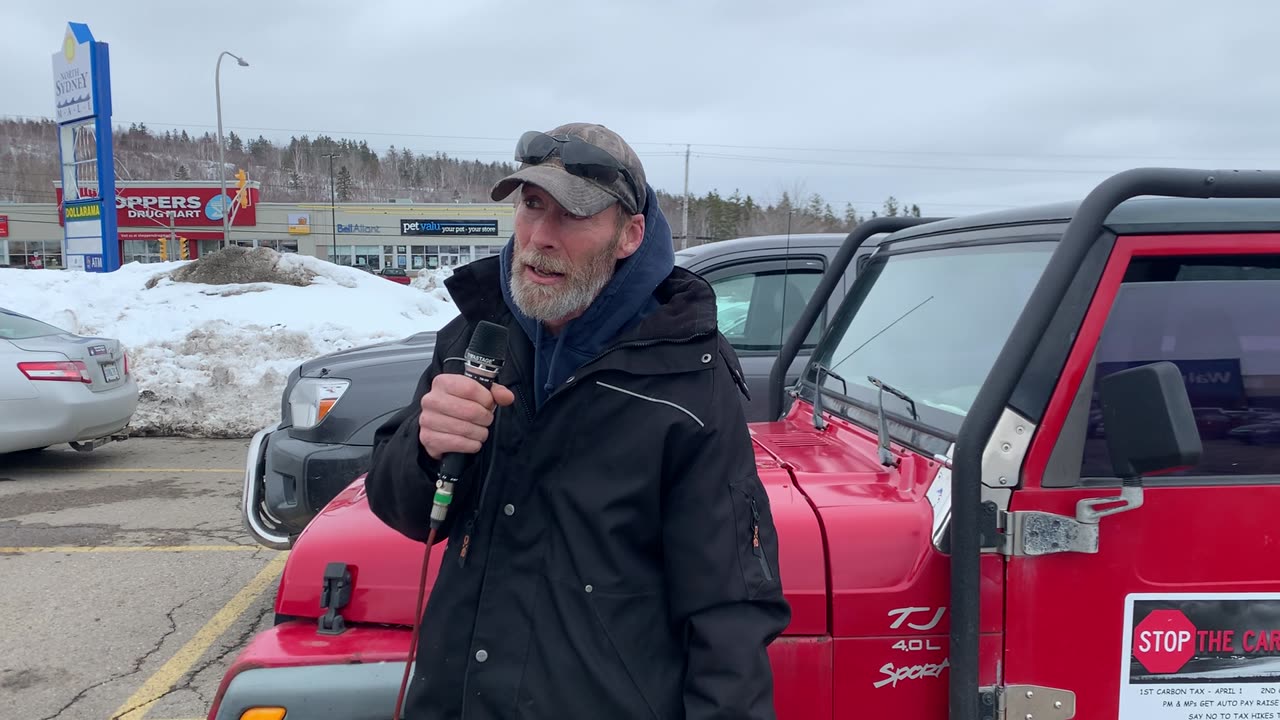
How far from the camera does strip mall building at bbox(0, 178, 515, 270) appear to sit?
208 ft

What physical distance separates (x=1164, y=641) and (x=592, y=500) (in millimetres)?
1267

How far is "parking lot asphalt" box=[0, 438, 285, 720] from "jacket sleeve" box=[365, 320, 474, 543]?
2.59m

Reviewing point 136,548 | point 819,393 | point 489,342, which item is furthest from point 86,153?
point 489,342

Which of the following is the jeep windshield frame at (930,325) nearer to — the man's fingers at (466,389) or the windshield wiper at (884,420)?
the windshield wiper at (884,420)

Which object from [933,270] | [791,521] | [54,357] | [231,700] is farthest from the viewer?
[54,357]

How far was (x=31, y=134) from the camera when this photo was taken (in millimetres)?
123562

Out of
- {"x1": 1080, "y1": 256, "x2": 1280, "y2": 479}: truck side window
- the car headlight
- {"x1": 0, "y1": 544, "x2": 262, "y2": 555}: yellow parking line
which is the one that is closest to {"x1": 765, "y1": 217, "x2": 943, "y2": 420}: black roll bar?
{"x1": 1080, "y1": 256, "x2": 1280, "y2": 479}: truck side window

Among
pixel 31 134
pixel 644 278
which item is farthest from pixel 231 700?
pixel 31 134

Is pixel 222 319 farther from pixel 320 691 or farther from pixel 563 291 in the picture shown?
pixel 563 291

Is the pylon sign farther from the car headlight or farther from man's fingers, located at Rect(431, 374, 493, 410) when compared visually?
man's fingers, located at Rect(431, 374, 493, 410)

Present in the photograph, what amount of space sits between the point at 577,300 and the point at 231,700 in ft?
3.64

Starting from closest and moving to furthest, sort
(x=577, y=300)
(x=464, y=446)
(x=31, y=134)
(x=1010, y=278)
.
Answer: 1. (x=464, y=446)
2. (x=577, y=300)
3. (x=1010, y=278)
4. (x=31, y=134)

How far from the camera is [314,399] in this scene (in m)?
4.59

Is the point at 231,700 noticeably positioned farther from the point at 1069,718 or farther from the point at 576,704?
the point at 1069,718
